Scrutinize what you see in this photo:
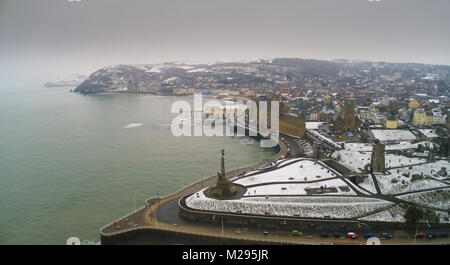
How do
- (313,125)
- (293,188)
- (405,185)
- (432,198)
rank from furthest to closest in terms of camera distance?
(313,125) < (293,188) < (405,185) < (432,198)

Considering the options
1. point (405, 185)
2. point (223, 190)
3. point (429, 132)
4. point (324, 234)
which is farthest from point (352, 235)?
point (429, 132)

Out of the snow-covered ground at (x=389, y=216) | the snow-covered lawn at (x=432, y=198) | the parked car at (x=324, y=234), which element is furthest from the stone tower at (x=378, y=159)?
the parked car at (x=324, y=234)

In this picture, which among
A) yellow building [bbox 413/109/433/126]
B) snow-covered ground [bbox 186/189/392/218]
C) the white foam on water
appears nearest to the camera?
snow-covered ground [bbox 186/189/392/218]

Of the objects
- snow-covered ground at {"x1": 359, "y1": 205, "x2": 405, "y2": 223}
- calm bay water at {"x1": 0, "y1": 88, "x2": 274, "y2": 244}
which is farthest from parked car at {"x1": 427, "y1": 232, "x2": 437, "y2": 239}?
calm bay water at {"x1": 0, "y1": 88, "x2": 274, "y2": 244}

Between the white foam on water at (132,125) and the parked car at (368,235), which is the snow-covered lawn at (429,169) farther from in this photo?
the white foam on water at (132,125)

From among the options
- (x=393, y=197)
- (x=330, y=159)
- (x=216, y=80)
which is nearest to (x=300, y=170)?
(x=330, y=159)

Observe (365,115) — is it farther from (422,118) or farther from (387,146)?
(387,146)

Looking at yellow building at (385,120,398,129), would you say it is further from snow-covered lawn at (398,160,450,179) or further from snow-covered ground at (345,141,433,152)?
snow-covered lawn at (398,160,450,179)

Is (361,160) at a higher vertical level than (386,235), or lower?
higher
